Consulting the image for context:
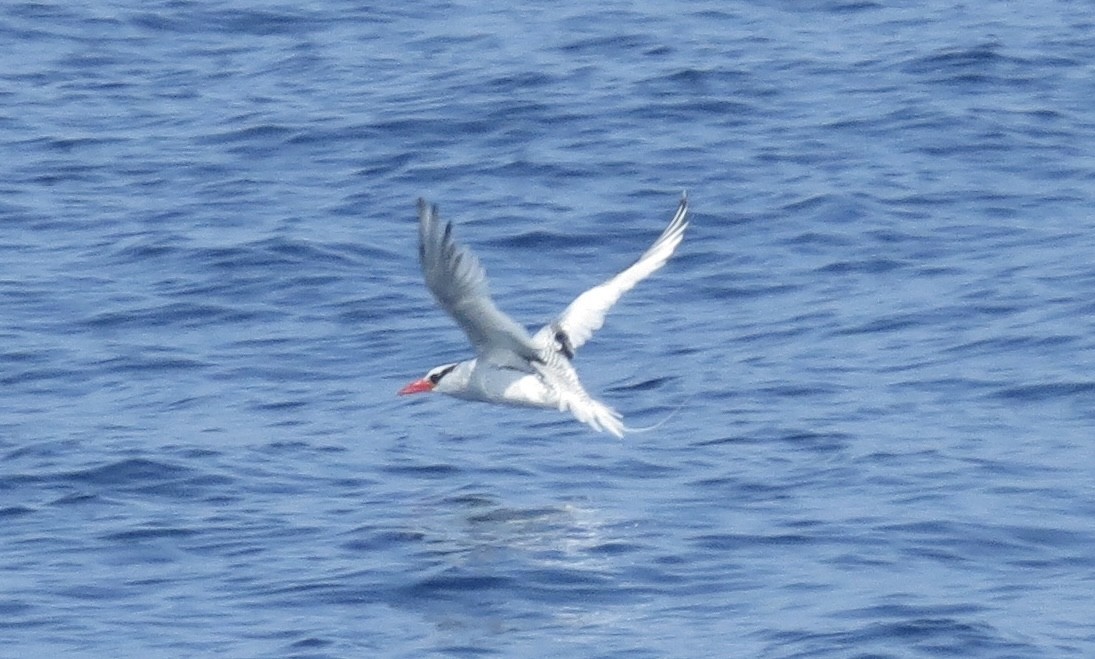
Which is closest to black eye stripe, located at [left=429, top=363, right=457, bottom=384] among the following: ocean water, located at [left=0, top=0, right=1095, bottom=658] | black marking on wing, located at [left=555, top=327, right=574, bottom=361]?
ocean water, located at [left=0, top=0, right=1095, bottom=658]

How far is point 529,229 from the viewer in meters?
16.7

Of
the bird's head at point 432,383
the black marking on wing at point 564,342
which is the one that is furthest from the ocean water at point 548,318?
the black marking on wing at point 564,342

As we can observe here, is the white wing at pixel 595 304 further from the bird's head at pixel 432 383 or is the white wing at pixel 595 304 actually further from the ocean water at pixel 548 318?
the ocean water at pixel 548 318

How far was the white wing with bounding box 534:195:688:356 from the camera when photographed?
12742 millimetres

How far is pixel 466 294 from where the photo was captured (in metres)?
11.5

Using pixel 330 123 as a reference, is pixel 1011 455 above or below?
below

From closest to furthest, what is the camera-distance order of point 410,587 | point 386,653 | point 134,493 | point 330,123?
point 386,653
point 410,587
point 134,493
point 330,123

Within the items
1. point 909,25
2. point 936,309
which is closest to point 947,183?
point 936,309

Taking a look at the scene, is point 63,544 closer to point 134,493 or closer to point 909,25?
point 134,493

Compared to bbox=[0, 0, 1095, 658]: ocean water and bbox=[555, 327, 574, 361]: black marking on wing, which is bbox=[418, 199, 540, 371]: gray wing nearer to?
bbox=[555, 327, 574, 361]: black marking on wing

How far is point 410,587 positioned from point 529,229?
5.98m

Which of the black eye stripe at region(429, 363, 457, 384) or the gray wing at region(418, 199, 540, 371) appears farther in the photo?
the black eye stripe at region(429, 363, 457, 384)

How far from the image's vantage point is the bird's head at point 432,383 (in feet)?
42.3

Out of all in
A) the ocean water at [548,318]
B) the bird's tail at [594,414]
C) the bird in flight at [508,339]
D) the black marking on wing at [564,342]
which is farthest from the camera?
the black marking on wing at [564,342]
